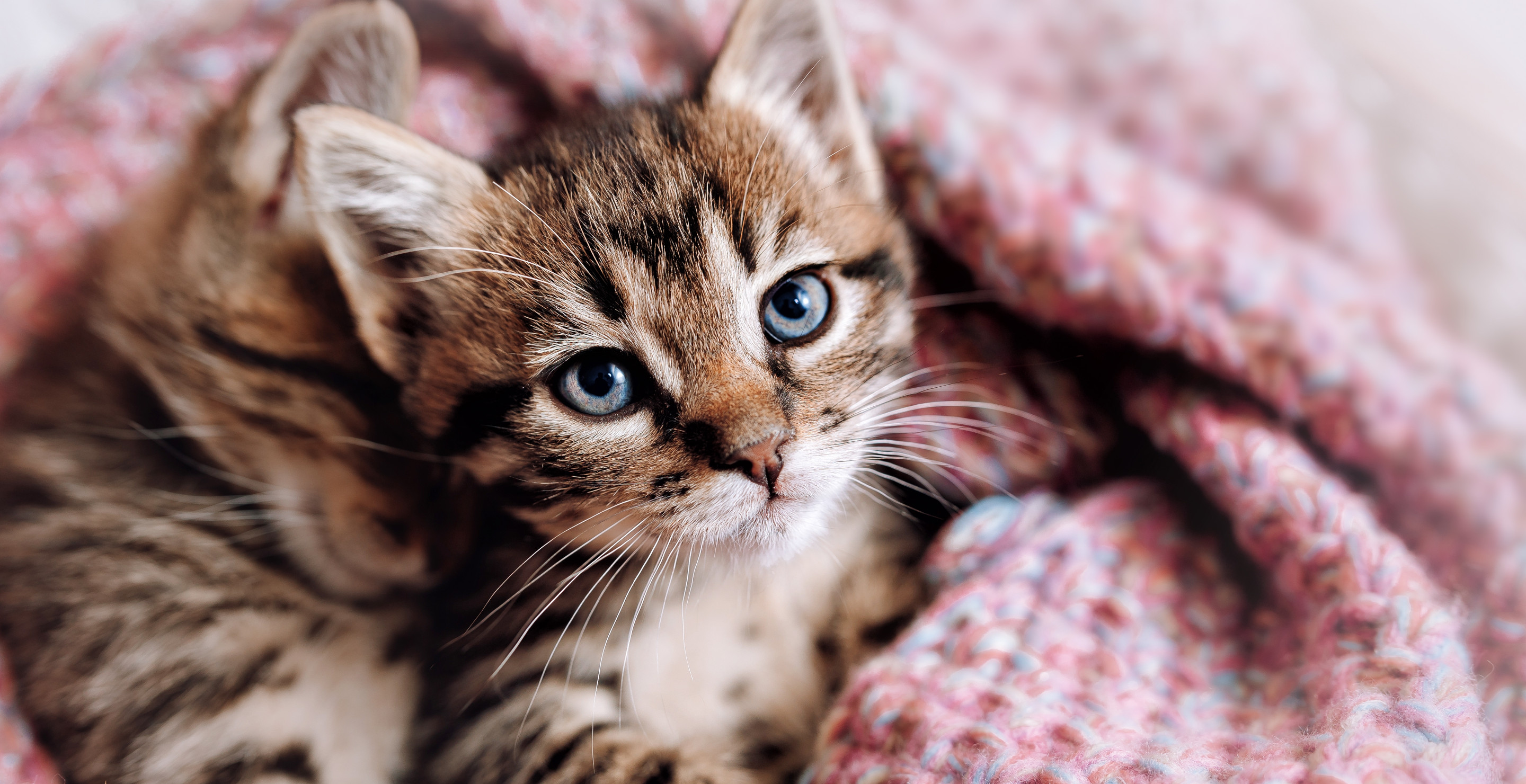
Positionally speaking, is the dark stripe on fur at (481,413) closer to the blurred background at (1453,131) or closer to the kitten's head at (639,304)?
the kitten's head at (639,304)

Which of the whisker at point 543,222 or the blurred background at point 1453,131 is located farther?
the blurred background at point 1453,131

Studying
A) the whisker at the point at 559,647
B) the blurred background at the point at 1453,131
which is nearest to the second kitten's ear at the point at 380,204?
the whisker at the point at 559,647

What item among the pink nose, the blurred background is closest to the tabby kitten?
the pink nose

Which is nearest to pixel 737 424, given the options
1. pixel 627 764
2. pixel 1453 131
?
pixel 627 764

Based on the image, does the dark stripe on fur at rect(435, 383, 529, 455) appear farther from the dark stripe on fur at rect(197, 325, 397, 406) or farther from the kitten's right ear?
the kitten's right ear

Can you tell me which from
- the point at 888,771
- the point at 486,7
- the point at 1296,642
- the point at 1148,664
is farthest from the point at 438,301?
the point at 1296,642

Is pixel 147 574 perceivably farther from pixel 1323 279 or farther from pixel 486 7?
pixel 1323 279

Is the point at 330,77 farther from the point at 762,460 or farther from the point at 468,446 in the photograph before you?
the point at 762,460
